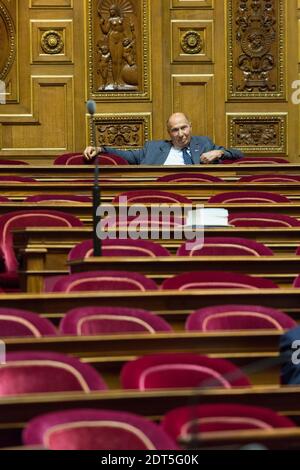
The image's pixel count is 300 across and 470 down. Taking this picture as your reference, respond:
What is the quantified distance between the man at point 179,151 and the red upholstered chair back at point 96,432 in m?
5.15

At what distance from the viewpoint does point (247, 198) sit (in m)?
6.90

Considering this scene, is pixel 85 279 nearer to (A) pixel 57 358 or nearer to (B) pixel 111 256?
(B) pixel 111 256

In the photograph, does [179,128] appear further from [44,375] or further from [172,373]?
[44,375]

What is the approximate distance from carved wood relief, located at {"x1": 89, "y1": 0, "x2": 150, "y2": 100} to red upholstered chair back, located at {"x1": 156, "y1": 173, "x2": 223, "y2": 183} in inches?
93.0

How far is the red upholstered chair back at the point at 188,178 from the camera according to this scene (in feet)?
24.8

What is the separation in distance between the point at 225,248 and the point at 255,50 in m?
4.73

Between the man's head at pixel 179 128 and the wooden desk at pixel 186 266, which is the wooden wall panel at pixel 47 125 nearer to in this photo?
the man's head at pixel 179 128

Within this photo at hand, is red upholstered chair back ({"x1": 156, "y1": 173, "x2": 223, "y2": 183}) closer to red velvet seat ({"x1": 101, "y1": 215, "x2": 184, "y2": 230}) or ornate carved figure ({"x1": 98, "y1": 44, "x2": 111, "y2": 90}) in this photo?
red velvet seat ({"x1": 101, "y1": 215, "x2": 184, "y2": 230})

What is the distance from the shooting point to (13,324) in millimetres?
4043

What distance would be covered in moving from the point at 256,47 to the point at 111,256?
4.99m

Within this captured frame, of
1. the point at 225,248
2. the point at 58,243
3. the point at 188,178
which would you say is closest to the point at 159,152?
the point at 188,178

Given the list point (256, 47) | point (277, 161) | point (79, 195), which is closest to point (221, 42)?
point (256, 47)

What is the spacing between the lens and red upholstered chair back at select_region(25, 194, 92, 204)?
674 cm

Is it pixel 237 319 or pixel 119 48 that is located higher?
pixel 119 48
